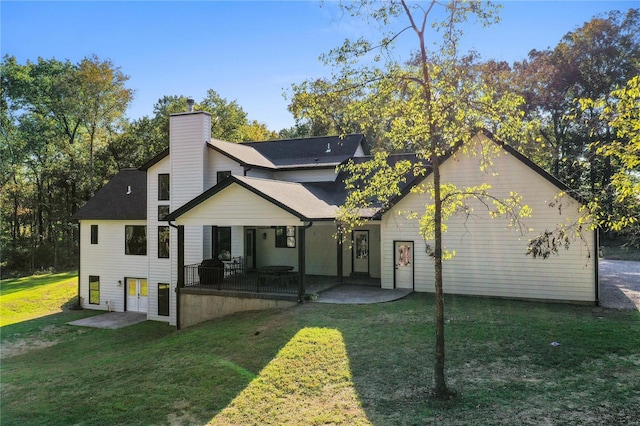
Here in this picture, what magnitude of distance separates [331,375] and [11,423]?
6298 millimetres

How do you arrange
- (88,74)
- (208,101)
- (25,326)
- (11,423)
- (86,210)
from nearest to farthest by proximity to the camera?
(11,423), (25,326), (86,210), (88,74), (208,101)

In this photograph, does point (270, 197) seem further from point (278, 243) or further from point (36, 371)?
point (36, 371)

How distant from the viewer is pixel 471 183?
570 inches

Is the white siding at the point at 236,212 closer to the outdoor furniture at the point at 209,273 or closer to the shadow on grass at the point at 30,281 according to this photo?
the outdoor furniture at the point at 209,273

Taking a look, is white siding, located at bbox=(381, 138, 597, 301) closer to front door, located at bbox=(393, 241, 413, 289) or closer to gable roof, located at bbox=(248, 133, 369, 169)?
front door, located at bbox=(393, 241, 413, 289)

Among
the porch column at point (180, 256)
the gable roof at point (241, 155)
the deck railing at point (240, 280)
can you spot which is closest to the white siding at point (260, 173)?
the gable roof at point (241, 155)

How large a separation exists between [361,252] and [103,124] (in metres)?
30.8

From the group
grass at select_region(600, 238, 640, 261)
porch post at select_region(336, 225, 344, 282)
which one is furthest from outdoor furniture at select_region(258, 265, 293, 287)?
grass at select_region(600, 238, 640, 261)

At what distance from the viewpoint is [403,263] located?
51.6 feet

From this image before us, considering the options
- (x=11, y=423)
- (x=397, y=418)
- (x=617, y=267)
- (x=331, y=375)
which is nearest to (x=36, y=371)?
(x=11, y=423)

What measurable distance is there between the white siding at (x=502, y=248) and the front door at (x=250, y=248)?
728 centimetres

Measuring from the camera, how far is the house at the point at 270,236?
13859 mm

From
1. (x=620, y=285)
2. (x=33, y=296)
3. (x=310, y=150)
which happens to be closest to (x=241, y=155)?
(x=310, y=150)

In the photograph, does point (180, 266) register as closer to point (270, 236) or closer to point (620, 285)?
point (270, 236)
